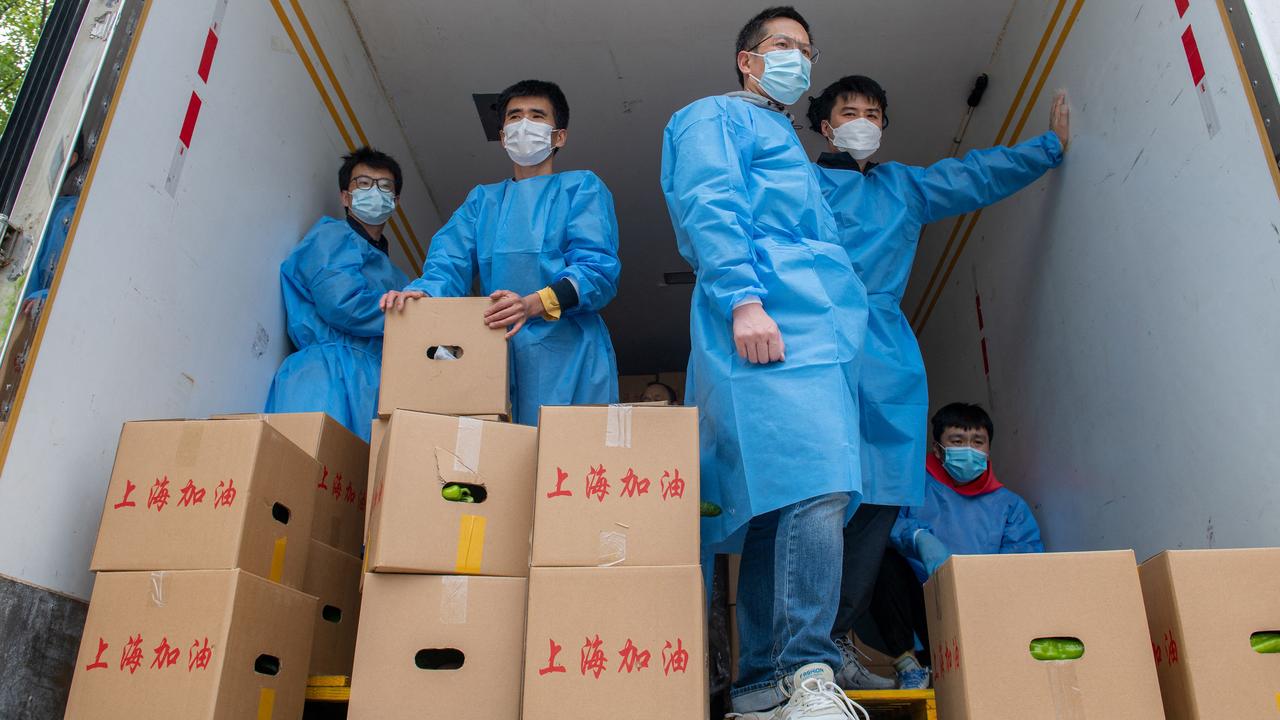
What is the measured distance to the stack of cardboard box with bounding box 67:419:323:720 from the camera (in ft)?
5.69

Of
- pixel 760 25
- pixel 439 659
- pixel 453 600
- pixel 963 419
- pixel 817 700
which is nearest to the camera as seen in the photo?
pixel 817 700

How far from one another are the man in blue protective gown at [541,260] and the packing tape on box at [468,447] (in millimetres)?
468

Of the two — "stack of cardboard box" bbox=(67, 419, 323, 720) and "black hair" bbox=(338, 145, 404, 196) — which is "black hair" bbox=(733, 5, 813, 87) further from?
"stack of cardboard box" bbox=(67, 419, 323, 720)

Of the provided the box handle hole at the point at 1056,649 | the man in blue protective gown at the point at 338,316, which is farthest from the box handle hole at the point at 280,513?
the box handle hole at the point at 1056,649

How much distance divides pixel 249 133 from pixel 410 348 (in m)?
0.87

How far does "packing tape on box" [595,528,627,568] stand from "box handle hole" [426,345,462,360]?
0.75 meters

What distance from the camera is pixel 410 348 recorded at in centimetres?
247

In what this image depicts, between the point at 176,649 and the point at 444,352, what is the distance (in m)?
0.96

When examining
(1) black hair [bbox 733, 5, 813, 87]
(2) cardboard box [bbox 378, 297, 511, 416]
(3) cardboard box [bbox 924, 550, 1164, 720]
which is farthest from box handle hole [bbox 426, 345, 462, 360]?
(3) cardboard box [bbox 924, 550, 1164, 720]

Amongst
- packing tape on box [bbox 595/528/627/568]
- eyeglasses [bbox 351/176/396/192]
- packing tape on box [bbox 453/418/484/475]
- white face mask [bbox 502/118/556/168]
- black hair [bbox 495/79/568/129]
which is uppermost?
black hair [bbox 495/79/568/129]

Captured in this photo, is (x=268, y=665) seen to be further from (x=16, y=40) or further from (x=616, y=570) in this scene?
(x=16, y=40)

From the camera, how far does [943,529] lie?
3.10 m

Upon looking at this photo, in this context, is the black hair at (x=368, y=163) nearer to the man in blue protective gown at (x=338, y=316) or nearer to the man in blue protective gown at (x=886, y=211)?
the man in blue protective gown at (x=338, y=316)

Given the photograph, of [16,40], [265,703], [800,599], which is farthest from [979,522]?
[16,40]
